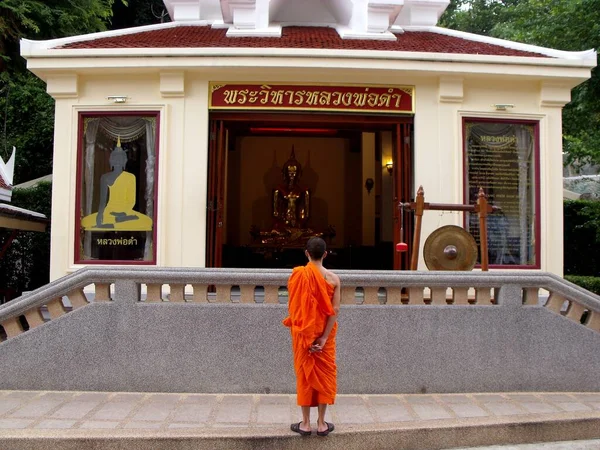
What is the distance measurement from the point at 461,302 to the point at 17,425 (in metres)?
4.68

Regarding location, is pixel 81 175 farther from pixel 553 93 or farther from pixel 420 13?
pixel 553 93

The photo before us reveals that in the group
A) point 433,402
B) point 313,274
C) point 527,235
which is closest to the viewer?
point 313,274

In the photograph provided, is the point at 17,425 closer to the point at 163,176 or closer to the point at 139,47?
the point at 163,176

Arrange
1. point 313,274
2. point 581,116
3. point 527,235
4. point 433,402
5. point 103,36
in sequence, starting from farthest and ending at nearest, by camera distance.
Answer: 1. point 581,116
2. point 103,36
3. point 527,235
4. point 433,402
5. point 313,274

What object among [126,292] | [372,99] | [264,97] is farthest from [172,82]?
[126,292]

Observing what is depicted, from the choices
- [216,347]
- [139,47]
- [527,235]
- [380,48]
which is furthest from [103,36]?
[527,235]

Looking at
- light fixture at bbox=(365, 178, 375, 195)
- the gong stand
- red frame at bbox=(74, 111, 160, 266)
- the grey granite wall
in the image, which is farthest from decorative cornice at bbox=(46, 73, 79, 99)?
light fixture at bbox=(365, 178, 375, 195)

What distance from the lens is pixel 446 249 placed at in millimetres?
7785

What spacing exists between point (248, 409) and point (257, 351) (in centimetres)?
74

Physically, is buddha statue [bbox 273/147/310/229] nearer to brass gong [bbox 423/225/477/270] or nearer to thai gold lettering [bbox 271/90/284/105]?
thai gold lettering [bbox 271/90/284/105]

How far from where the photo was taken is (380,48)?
9.47 meters

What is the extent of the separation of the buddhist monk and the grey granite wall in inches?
58.9

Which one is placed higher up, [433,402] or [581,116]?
[581,116]

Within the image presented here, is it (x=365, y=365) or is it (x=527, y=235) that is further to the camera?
(x=527, y=235)
